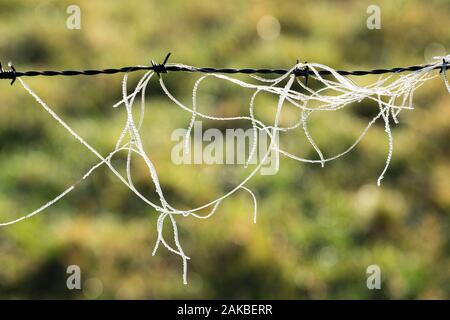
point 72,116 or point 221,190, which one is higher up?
point 72,116

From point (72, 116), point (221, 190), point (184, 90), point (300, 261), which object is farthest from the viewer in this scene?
point (184, 90)

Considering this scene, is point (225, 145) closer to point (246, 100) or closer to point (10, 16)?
point (246, 100)

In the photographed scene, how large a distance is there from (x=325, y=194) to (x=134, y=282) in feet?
5.75

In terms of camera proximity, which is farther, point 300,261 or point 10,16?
point 10,16

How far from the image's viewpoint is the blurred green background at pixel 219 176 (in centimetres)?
480

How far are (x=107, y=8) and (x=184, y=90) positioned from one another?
1.83 metres

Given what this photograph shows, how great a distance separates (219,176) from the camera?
5684 mm

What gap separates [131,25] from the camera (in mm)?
7715

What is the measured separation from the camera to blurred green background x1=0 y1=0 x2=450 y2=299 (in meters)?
4.80

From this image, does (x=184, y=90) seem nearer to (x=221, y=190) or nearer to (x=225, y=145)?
(x=225, y=145)
